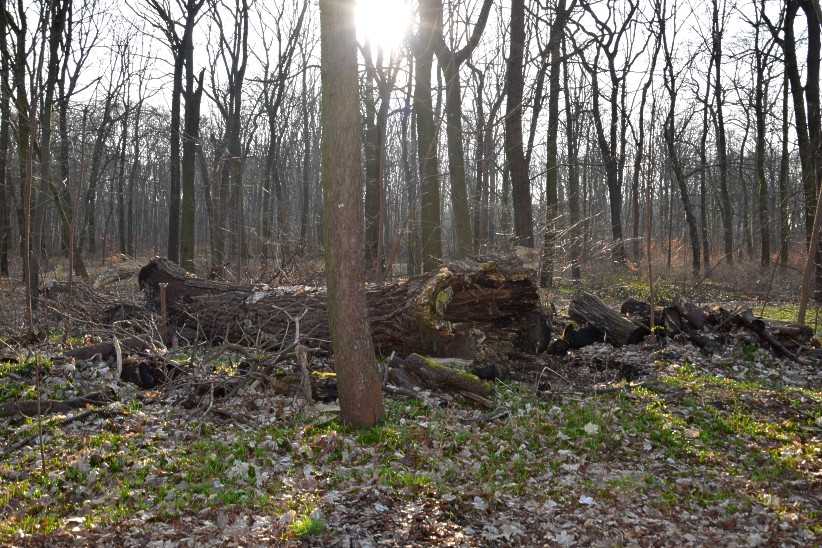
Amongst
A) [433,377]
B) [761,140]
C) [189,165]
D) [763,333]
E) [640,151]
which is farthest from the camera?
[761,140]

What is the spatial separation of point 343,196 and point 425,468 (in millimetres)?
2324

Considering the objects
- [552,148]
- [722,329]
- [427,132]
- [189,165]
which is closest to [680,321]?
[722,329]

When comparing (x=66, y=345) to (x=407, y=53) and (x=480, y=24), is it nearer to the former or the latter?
(x=407, y=53)

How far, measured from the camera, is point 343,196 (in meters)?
5.16

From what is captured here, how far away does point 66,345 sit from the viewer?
8414 millimetres

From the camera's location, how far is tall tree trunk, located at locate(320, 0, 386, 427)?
5066 mm

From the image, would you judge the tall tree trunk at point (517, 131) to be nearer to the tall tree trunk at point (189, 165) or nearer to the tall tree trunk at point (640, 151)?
the tall tree trunk at point (640, 151)

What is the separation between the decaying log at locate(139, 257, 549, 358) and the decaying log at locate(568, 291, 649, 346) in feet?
2.51

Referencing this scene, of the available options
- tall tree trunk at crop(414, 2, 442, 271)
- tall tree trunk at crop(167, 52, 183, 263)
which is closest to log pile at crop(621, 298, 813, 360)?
tall tree trunk at crop(414, 2, 442, 271)

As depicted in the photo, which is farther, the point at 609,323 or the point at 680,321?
the point at 680,321

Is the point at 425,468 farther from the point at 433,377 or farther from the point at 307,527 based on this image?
the point at 433,377

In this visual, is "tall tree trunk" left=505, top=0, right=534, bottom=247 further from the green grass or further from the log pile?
the green grass

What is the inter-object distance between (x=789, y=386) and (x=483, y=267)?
3.92 metres

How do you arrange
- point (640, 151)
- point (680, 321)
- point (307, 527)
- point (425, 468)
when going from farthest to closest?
point (640, 151), point (680, 321), point (425, 468), point (307, 527)
